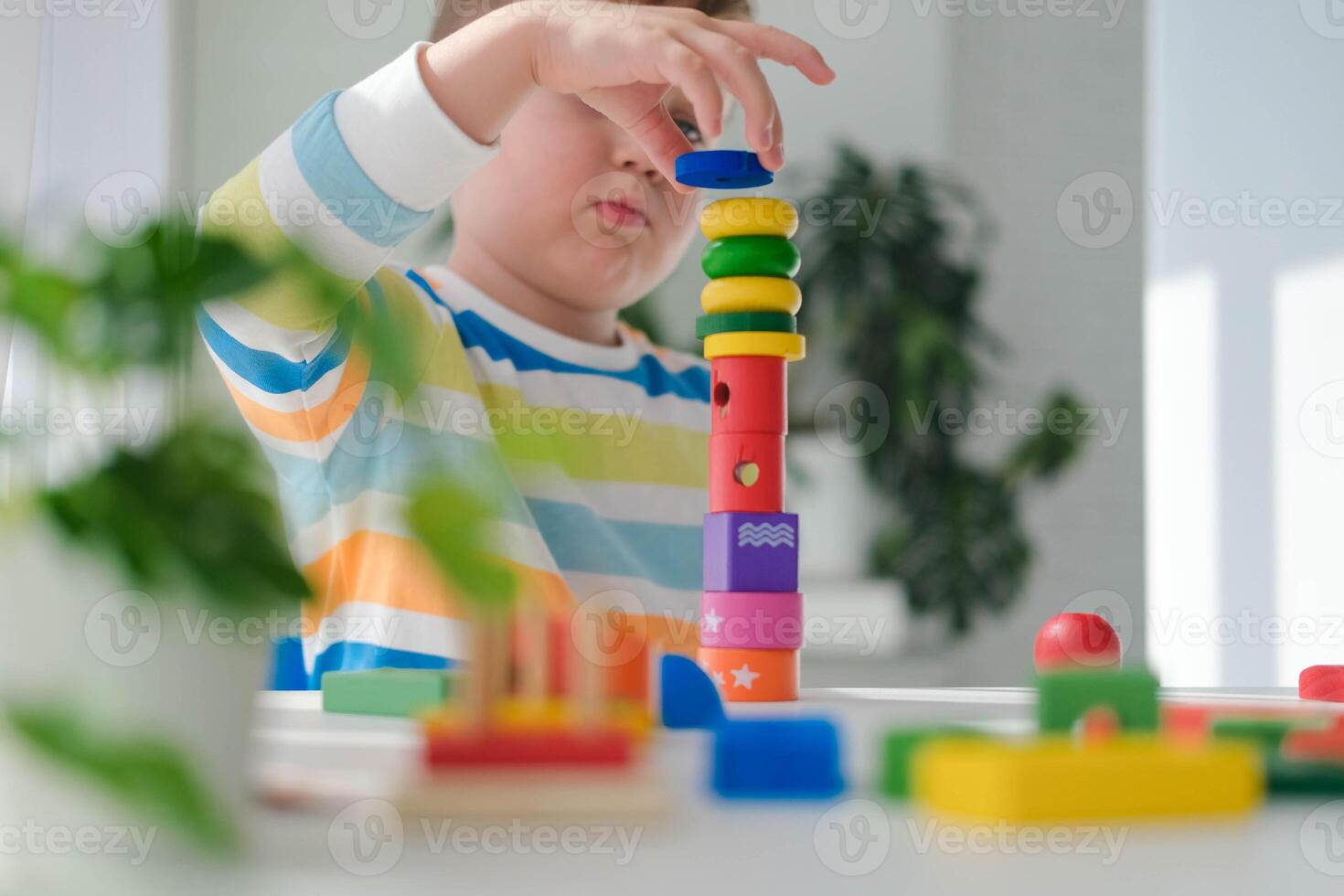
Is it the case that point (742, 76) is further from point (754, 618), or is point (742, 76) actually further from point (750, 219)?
point (754, 618)

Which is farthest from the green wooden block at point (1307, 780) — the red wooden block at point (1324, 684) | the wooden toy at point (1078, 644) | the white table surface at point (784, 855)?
the red wooden block at point (1324, 684)

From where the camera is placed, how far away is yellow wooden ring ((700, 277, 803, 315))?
0.70 meters

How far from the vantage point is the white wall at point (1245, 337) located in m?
2.77

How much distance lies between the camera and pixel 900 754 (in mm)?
344

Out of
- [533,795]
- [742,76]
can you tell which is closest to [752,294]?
[742,76]

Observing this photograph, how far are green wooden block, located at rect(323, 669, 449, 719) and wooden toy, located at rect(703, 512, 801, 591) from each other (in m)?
0.18

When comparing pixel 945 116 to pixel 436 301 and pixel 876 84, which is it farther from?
pixel 436 301

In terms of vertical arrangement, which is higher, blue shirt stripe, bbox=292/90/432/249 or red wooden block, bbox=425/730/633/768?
blue shirt stripe, bbox=292/90/432/249

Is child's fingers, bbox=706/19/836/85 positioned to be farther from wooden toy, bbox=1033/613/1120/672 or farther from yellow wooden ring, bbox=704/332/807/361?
wooden toy, bbox=1033/613/1120/672

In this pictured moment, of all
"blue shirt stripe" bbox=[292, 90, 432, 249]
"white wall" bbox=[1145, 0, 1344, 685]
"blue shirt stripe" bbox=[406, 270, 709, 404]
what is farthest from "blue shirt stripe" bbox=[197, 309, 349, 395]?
"white wall" bbox=[1145, 0, 1344, 685]

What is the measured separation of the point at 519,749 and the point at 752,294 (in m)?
0.43

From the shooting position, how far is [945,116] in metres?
3.08

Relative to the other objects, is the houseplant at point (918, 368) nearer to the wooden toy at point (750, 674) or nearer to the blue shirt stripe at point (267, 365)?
the blue shirt stripe at point (267, 365)

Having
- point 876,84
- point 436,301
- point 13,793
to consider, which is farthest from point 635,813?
point 876,84
